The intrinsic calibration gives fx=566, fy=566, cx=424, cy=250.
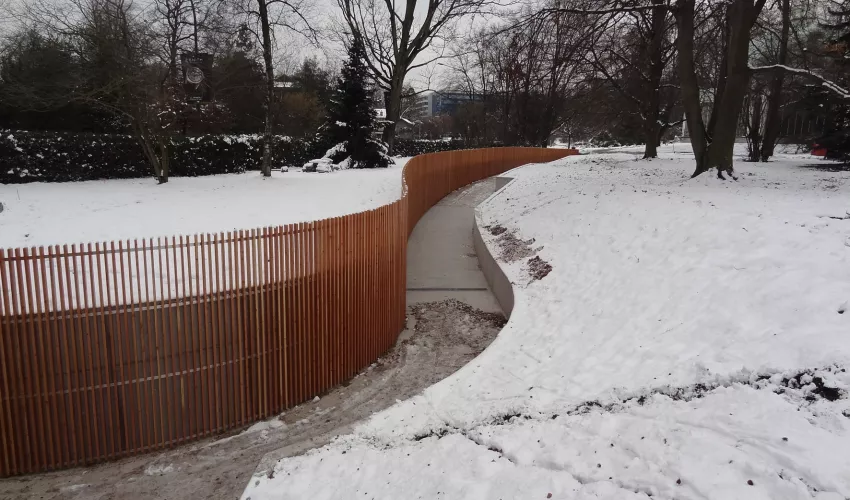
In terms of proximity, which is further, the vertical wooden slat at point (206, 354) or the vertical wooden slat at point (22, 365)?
the vertical wooden slat at point (206, 354)

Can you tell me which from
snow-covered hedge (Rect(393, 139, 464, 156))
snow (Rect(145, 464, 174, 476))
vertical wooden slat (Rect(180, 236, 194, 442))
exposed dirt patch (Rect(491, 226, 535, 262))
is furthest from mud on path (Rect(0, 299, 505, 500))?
snow-covered hedge (Rect(393, 139, 464, 156))

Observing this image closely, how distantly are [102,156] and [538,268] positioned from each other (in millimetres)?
15302

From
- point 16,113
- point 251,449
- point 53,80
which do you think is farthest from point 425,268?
point 16,113

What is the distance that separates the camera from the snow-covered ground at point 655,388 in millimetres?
3562

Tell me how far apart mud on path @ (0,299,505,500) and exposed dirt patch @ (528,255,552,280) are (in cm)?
135

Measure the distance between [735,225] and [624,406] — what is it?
4.36 m

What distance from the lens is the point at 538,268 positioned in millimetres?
9766

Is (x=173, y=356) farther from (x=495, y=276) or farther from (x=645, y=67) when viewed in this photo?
(x=645, y=67)

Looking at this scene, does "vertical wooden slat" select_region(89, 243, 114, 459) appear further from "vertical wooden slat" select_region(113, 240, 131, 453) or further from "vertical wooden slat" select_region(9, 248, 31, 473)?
"vertical wooden slat" select_region(9, 248, 31, 473)

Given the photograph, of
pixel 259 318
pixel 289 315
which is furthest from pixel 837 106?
pixel 259 318

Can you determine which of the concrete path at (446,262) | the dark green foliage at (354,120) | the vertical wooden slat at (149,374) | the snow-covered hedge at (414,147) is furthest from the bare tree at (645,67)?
the snow-covered hedge at (414,147)

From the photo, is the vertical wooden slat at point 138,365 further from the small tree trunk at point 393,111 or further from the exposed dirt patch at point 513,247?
the small tree trunk at point 393,111

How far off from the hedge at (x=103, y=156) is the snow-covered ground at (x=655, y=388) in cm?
1533

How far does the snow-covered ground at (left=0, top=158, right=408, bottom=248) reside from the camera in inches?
404
